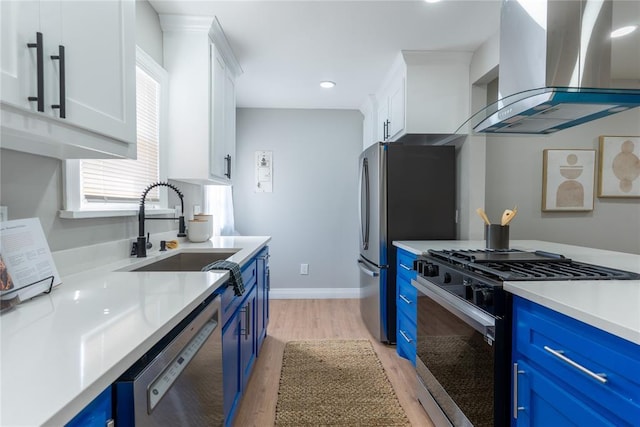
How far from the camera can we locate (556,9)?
1.37 m

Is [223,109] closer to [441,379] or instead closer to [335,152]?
[335,152]

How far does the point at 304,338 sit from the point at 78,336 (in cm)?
243

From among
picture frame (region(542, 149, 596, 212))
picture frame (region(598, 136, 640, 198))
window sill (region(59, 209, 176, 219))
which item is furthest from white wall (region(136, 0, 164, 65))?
picture frame (region(598, 136, 640, 198))

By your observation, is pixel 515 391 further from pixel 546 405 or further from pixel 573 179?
pixel 573 179

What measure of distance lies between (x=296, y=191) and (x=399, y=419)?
2.86m

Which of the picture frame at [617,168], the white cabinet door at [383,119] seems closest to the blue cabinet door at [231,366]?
the white cabinet door at [383,119]

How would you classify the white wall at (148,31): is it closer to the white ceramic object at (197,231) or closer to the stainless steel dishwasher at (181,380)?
the white ceramic object at (197,231)

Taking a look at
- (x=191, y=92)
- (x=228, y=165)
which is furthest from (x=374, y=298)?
(x=191, y=92)

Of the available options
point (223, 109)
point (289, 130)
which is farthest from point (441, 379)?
point (289, 130)

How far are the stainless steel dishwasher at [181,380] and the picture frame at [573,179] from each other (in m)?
3.17

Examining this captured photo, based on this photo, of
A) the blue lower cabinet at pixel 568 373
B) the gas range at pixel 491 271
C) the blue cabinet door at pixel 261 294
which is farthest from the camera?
the blue cabinet door at pixel 261 294

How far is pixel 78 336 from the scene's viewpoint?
708 mm

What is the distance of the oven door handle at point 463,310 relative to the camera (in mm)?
1229

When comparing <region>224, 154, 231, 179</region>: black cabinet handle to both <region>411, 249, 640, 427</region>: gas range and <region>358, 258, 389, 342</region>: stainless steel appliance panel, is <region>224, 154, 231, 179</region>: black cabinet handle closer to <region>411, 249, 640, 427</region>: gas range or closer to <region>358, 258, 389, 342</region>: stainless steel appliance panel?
<region>358, 258, 389, 342</region>: stainless steel appliance panel
